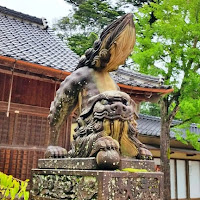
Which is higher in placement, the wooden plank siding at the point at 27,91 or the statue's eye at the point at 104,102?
the wooden plank siding at the point at 27,91

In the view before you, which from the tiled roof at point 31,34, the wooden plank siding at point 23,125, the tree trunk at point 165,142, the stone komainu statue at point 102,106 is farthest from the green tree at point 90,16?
the stone komainu statue at point 102,106

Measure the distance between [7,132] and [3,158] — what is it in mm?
577

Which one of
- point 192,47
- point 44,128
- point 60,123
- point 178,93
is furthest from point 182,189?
point 60,123

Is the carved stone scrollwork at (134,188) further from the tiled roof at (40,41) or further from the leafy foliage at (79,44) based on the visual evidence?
the leafy foliage at (79,44)

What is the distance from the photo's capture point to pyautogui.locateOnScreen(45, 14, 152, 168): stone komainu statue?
2.02 m

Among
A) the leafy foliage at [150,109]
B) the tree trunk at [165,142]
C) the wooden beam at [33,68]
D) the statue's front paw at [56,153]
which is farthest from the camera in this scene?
the leafy foliage at [150,109]

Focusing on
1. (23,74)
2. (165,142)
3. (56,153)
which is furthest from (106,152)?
(165,142)

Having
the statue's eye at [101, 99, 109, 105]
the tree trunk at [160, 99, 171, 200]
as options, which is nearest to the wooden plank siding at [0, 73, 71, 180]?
the statue's eye at [101, 99, 109, 105]

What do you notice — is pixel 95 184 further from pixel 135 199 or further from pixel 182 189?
pixel 182 189

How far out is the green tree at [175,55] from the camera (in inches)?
319

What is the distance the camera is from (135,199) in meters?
1.94

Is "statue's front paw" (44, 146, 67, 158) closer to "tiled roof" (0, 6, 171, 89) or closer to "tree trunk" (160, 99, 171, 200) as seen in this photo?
"tiled roof" (0, 6, 171, 89)

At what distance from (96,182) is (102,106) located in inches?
22.5

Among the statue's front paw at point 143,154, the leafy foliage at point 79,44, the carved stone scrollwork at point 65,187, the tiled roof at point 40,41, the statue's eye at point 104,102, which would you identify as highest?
the leafy foliage at point 79,44
